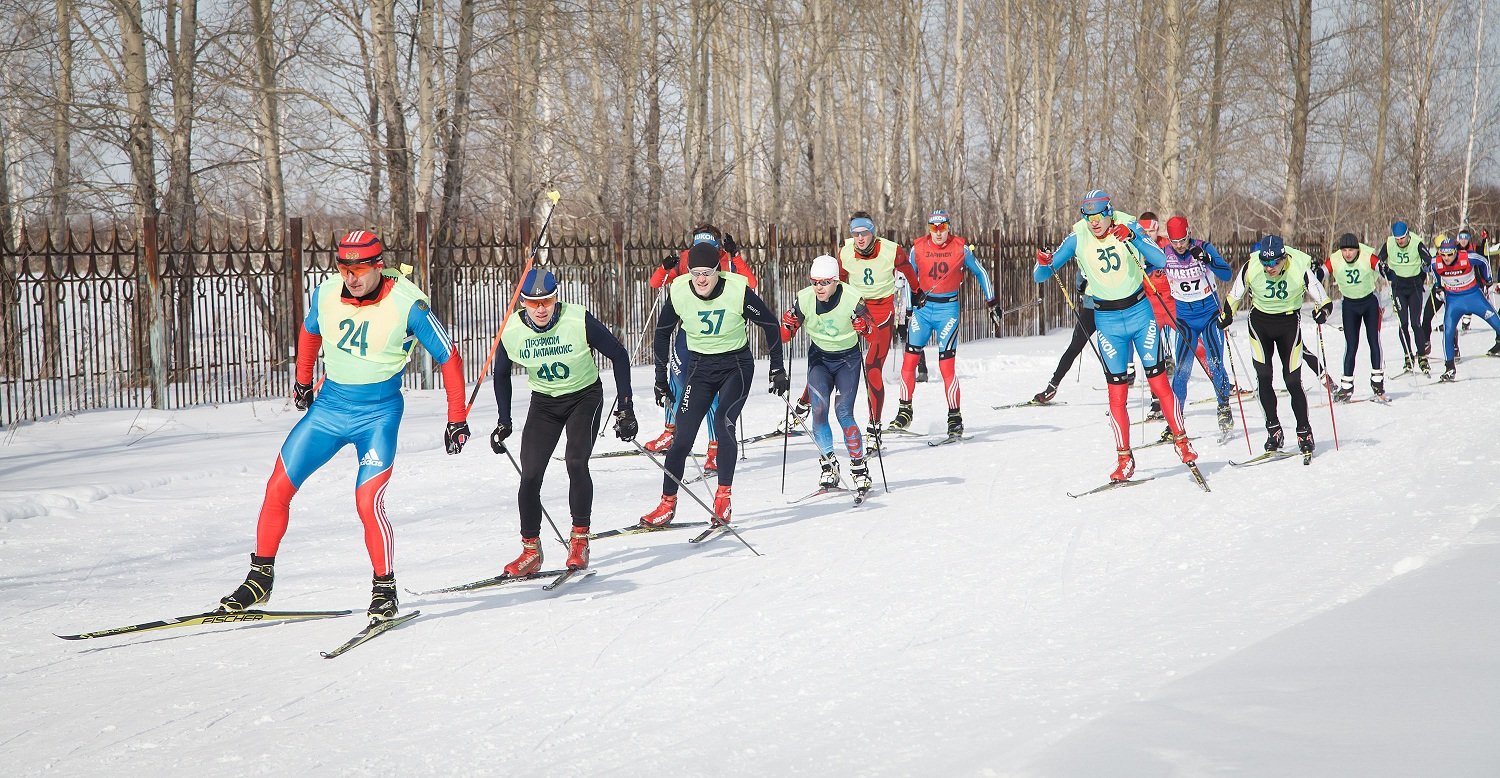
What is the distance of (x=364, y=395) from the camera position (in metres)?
6.19

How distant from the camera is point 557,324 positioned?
712 centimetres

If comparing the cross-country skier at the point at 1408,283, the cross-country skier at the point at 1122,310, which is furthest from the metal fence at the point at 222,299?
the cross-country skier at the point at 1408,283

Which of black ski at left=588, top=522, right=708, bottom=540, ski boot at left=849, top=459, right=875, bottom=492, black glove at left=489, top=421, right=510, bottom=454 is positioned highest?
black glove at left=489, top=421, right=510, bottom=454

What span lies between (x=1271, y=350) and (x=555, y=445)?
6.80 metres

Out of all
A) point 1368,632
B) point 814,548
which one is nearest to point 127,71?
point 814,548

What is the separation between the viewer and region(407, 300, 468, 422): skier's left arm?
616 cm

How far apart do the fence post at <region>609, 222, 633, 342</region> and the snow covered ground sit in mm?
8177

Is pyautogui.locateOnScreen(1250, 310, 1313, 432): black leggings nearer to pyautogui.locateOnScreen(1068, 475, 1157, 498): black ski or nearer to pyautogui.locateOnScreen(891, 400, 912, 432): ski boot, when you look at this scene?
pyautogui.locateOnScreen(1068, 475, 1157, 498): black ski

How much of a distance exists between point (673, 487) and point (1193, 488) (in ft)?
12.9

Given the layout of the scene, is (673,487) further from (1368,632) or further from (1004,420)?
(1004,420)

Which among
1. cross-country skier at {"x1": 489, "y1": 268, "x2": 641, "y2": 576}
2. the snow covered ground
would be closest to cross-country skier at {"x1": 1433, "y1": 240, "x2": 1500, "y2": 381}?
the snow covered ground

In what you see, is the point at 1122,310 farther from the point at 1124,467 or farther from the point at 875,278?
the point at 875,278

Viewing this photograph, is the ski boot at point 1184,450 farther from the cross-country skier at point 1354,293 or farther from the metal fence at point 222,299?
the metal fence at point 222,299

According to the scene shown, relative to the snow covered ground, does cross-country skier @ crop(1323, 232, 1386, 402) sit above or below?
above
